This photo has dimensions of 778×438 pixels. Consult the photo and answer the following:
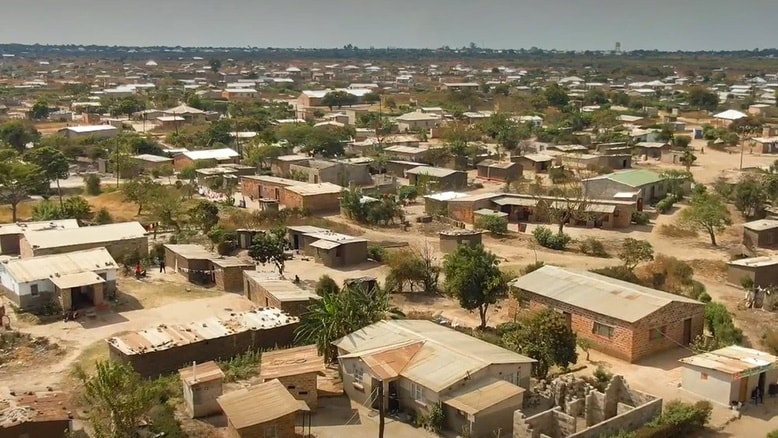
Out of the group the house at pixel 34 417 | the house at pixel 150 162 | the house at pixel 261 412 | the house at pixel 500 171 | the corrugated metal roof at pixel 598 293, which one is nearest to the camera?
the house at pixel 34 417

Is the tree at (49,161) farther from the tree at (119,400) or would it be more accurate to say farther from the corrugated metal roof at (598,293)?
the tree at (119,400)

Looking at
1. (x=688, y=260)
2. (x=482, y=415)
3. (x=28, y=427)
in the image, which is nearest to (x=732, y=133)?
(x=688, y=260)

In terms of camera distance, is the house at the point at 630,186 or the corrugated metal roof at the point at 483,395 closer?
the corrugated metal roof at the point at 483,395

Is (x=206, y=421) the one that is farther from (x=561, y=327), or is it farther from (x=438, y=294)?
(x=438, y=294)

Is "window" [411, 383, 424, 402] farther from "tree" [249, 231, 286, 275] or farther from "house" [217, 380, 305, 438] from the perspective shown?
"tree" [249, 231, 286, 275]

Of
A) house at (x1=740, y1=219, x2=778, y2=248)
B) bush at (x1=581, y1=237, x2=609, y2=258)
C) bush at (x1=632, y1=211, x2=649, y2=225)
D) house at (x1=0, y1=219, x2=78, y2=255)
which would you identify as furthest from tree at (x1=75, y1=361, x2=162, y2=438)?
bush at (x1=632, y1=211, x2=649, y2=225)

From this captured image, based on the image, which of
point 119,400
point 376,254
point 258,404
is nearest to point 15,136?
point 376,254

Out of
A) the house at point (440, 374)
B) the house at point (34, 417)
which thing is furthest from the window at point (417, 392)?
the house at point (34, 417)
